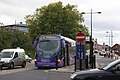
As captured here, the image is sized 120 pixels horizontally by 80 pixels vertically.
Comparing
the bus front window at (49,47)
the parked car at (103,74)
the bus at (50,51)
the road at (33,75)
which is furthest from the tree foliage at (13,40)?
the parked car at (103,74)

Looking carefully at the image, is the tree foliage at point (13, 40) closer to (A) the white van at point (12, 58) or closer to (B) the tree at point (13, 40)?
(B) the tree at point (13, 40)

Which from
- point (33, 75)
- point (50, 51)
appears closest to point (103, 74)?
point (33, 75)

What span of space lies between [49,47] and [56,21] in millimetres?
40058

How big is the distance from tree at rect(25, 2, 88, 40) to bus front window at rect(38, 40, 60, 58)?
124ft

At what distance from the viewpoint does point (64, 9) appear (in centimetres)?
7794

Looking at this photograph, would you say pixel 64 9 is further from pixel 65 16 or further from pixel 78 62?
pixel 78 62

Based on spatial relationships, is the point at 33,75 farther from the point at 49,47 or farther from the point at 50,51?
the point at 49,47

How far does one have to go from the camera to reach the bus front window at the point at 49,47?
35.3 metres

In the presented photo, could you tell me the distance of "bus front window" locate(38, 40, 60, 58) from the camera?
116 ft

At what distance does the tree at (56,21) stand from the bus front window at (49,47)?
1488 inches

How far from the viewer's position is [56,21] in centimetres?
7556

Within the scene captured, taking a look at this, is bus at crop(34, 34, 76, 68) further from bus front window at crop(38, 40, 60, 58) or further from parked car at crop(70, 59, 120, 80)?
parked car at crop(70, 59, 120, 80)

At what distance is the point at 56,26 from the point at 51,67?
39.5 m

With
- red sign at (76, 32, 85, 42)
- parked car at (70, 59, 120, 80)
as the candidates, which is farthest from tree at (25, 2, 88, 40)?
parked car at (70, 59, 120, 80)
